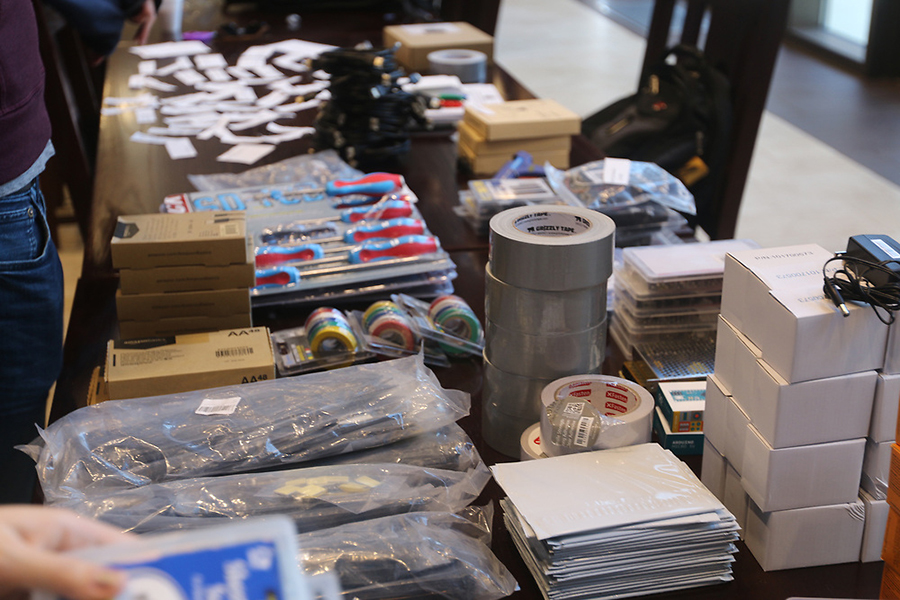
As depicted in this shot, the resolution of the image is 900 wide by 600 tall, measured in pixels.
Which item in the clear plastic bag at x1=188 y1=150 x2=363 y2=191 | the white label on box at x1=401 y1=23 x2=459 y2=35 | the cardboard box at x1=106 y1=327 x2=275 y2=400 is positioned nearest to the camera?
the cardboard box at x1=106 y1=327 x2=275 y2=400

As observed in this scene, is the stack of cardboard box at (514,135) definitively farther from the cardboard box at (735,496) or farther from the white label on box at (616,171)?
the cardboard box at (735,496)

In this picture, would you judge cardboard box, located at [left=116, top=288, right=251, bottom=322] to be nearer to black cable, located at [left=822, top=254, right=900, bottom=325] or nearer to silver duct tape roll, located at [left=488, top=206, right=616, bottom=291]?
silver duct tape roll, located at [left=488, top=206, right=616, bottom=291]

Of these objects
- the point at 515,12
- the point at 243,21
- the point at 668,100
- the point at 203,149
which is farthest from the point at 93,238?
the point at 515,12

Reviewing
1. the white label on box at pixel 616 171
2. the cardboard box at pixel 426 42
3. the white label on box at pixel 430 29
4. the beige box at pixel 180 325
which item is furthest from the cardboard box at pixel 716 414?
the white label on box at pixel 430 29

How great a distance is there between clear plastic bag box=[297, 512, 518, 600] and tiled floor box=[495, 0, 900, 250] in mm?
2902

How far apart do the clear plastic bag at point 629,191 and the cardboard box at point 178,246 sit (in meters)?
0.67

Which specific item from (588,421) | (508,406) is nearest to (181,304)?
(508,406)

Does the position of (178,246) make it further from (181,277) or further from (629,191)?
(629,191)

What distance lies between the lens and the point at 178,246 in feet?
3.77

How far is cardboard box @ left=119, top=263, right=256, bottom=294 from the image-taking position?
1160 millimetres

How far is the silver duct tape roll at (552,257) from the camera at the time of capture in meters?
0.86

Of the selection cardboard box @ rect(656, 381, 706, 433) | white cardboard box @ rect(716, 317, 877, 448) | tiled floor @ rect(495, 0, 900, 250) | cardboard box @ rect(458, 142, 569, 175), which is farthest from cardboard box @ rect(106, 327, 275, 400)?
tiled floor @ rect(495, 0, 900, 250)

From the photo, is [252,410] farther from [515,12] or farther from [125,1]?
[515,12]

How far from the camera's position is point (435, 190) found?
185cm
